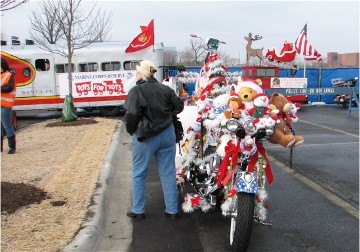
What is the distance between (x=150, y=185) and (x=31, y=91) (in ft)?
39.3

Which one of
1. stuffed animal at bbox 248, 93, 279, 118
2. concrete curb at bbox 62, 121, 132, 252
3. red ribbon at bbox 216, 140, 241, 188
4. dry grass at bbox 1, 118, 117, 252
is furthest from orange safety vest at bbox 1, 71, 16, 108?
stuffed animal at bbox 248, 93, 279, 118

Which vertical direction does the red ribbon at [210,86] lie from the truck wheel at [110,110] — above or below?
above

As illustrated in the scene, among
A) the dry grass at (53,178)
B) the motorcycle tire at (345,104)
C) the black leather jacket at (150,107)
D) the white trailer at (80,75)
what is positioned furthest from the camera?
the motorcycle tire at (345,104)

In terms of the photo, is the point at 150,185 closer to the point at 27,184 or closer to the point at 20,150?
the point at 27,184

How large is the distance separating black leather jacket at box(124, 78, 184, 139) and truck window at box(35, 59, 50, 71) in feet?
42.6

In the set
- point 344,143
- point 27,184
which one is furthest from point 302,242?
point 344,143

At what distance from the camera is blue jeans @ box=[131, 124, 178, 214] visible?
4.61 m

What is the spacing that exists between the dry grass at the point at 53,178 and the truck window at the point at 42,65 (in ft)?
20.9

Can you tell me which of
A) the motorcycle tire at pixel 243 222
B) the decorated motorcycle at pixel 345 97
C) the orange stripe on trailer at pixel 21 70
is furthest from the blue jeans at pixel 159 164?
the decorated motorcycle at pixel 345 97

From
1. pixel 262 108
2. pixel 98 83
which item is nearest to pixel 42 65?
pixel 98 83

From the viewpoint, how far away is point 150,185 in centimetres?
607

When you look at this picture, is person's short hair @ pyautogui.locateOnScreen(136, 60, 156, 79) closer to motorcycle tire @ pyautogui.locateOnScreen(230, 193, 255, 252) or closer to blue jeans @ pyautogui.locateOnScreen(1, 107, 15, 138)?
motorcycle tire @ pyautogui.locateOnScreen(230, 193, 255, 252)

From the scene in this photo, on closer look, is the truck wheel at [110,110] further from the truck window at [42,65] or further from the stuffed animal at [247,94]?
the stuffed animal at [247,94]

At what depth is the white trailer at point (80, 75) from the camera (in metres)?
16.3
